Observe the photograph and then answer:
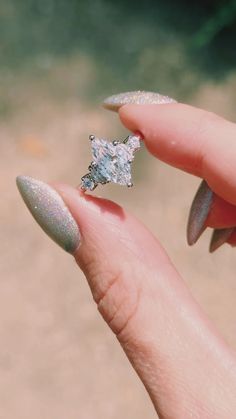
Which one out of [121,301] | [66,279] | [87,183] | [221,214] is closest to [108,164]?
[87,183]

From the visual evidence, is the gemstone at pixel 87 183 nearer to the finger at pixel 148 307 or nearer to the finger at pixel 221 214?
the finger at pixel 148 307

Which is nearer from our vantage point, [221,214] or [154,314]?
[154,314]

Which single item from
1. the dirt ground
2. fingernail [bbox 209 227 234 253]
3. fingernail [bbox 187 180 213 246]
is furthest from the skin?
the dirt ground

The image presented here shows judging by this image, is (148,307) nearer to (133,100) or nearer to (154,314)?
(154,314)

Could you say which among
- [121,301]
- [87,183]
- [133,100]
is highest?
[133,100]

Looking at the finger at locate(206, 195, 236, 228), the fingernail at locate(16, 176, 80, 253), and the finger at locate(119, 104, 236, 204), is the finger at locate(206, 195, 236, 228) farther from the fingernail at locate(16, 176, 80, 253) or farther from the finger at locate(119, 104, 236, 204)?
the fingernail at locate(16, 176, 80, 253)

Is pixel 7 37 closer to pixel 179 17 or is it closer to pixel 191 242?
pixel 179 17

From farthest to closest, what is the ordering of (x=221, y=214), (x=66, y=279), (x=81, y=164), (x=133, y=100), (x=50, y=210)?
(x=81, y=164)
(x=66, y=279)
(x=221, y=214)
(x=133, y=100)
(x=50, y=210)
